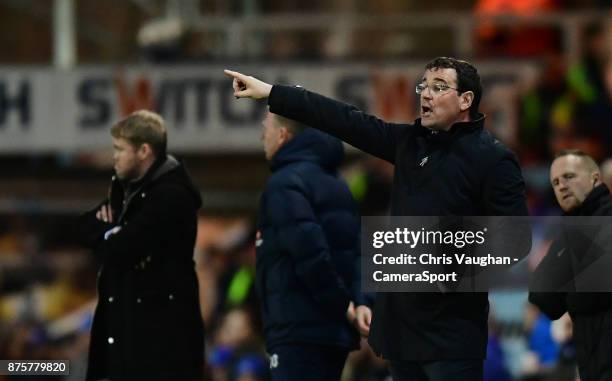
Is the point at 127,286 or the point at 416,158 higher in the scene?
the point at 416,158

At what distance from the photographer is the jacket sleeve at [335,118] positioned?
21.1 ft

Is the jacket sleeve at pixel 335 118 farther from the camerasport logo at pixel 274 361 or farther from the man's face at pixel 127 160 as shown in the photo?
the camerasport logo at pixel 274 361

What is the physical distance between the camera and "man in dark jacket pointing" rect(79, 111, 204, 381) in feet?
23.8

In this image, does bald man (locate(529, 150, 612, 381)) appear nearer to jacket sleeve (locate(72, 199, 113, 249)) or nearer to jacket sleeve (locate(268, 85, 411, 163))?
jacket sleeve (locate(268, 85, 411, 163))

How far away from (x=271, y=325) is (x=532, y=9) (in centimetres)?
831

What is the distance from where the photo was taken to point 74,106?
14.5 meters

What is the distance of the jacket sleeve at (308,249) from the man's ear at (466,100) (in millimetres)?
1427

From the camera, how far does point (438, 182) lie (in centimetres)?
625

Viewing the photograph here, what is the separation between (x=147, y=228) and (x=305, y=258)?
786 millimetres

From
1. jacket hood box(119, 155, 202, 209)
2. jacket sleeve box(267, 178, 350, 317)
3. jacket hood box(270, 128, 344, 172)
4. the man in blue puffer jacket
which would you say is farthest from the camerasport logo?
jacket hood box(270, 128, 344, 172)

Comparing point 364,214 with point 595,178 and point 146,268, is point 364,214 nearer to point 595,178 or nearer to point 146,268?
point 146,268

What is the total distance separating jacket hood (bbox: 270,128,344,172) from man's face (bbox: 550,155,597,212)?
127 cm

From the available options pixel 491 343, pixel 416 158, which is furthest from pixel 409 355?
pixel 491 343

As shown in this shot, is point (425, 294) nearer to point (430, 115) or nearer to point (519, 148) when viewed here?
point (430, 115)
